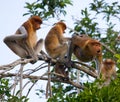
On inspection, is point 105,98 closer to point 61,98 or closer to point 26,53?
point 61,98

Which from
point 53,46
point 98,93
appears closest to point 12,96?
point 98,93

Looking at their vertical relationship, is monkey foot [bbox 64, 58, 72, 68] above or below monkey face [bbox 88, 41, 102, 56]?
above

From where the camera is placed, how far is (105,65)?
31.6 ft

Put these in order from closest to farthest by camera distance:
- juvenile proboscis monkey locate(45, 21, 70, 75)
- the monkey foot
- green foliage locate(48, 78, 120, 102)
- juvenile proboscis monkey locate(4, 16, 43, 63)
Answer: green foliage locate(48, 78, 120, 102) → the monkey foot → juvenile proboscis monkey locate(4, 16, 43, 63) → juvenile proboscis monkey locate(45, 21, 70, 75)

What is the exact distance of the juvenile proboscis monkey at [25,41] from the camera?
807 cm

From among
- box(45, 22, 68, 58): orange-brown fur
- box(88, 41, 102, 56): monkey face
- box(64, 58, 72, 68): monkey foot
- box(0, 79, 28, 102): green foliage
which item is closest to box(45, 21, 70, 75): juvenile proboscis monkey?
box(45, 22, 68, 58): orange-brown fur

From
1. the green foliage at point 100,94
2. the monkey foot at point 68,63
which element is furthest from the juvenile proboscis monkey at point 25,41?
the green foliage at point 100,94

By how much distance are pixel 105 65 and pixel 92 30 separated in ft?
2.99

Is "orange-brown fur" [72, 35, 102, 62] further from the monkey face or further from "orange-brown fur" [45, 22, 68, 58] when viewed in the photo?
"orange-brown fur" [45, 22, 68, 58]

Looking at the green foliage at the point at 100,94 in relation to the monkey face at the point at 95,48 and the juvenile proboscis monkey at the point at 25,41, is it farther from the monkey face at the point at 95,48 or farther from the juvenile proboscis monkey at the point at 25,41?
the monkey face at the point at 95,48

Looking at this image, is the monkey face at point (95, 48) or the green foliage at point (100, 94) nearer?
the green foliage at point (100, 94)

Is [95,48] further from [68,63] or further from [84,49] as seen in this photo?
[68,63]

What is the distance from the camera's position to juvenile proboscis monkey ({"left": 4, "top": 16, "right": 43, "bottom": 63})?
26.5 feet

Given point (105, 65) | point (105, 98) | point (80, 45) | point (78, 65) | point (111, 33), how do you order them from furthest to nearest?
point (111, 33), point (105, 65), point (80, 45), point (78, 65), point (105, 98)
